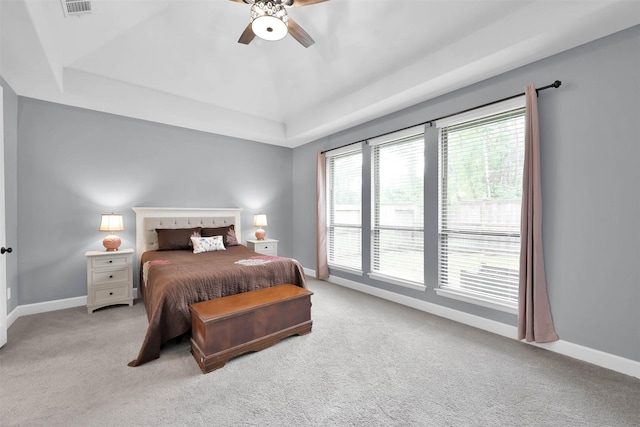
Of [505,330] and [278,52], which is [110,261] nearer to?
[278,52]

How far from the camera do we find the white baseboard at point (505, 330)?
6.95ft

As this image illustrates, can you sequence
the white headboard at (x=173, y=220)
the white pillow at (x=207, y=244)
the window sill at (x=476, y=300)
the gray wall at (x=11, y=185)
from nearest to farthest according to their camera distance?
the window sill at (x=476, y=300)
the gray wall at (x=11, y=185)
the white pillow at (x=207, y=244)
the white headboard at (x=173, y=220)

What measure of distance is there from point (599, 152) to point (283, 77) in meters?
3.54

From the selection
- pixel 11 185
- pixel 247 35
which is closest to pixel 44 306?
pixel 11 185

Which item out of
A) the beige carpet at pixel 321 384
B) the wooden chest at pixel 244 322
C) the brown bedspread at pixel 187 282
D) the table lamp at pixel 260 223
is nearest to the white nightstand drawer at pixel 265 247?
the table lamp at pixel 260 223

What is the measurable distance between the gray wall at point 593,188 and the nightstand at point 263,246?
354cm

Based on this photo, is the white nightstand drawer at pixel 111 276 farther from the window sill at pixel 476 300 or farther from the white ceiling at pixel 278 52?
the window sill at pixel 476 300

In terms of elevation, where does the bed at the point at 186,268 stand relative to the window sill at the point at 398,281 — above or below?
above

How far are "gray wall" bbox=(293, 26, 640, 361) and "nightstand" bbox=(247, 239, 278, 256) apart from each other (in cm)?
354

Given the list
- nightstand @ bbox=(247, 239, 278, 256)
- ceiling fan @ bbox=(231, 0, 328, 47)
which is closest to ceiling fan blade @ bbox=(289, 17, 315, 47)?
ceiling fan @ bbox=(231, 0, 328, 47)

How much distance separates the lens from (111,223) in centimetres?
353

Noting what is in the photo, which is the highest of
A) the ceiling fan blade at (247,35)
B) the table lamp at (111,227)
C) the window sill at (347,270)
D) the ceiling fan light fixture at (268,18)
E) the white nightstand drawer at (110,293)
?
the ceiling fan blade at (247,35)

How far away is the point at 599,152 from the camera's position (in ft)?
7.32

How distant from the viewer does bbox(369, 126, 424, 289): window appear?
357 centimetres
